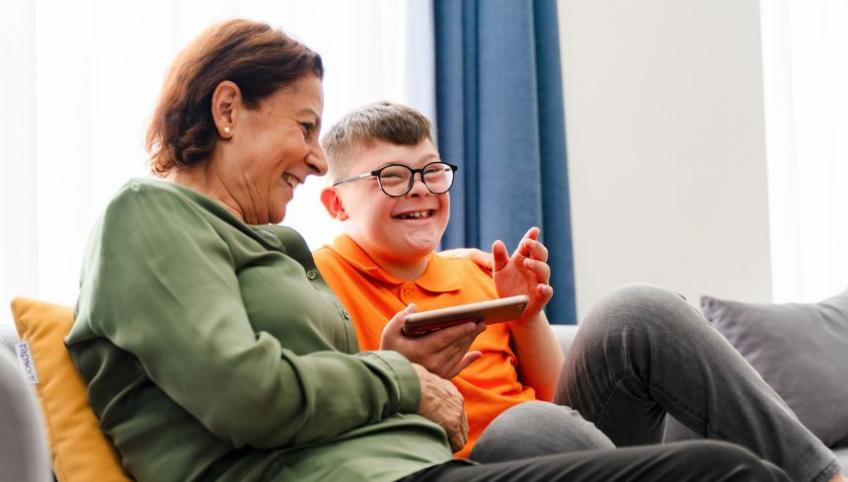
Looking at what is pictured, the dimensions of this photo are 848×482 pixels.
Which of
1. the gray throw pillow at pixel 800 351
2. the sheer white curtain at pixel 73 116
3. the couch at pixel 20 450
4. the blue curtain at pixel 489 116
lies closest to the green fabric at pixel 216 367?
the couch at pixel 20 450

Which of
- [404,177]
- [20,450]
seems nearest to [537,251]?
[404,177]

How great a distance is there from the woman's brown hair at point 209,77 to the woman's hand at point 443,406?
478 millimetres

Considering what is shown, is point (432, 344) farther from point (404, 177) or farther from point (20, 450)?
point (20, 450)

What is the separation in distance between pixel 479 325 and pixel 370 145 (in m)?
0.51

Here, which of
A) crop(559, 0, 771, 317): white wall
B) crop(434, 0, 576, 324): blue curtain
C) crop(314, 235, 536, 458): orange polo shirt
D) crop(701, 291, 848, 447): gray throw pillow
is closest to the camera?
crop(314, 235, 536, 458): orange polo shirt

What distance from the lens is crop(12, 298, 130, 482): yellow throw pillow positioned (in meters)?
1.40

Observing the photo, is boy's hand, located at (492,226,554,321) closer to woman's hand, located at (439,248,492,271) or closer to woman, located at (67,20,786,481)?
woman's hand, located at (439,248,492,271)

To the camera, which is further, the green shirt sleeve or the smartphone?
the smartphone

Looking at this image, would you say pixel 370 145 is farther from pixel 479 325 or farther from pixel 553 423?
→ pixel 553 423

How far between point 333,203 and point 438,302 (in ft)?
0.99

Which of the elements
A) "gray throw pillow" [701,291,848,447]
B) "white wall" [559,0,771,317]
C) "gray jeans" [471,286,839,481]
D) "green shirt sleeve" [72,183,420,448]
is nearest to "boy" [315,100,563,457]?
"gray jeans" [471,286,839,481]

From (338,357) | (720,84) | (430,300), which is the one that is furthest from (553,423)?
(720,84)

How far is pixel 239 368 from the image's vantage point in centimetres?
123

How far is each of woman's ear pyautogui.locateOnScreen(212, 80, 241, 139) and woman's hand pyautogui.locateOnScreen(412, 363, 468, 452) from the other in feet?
1.50
